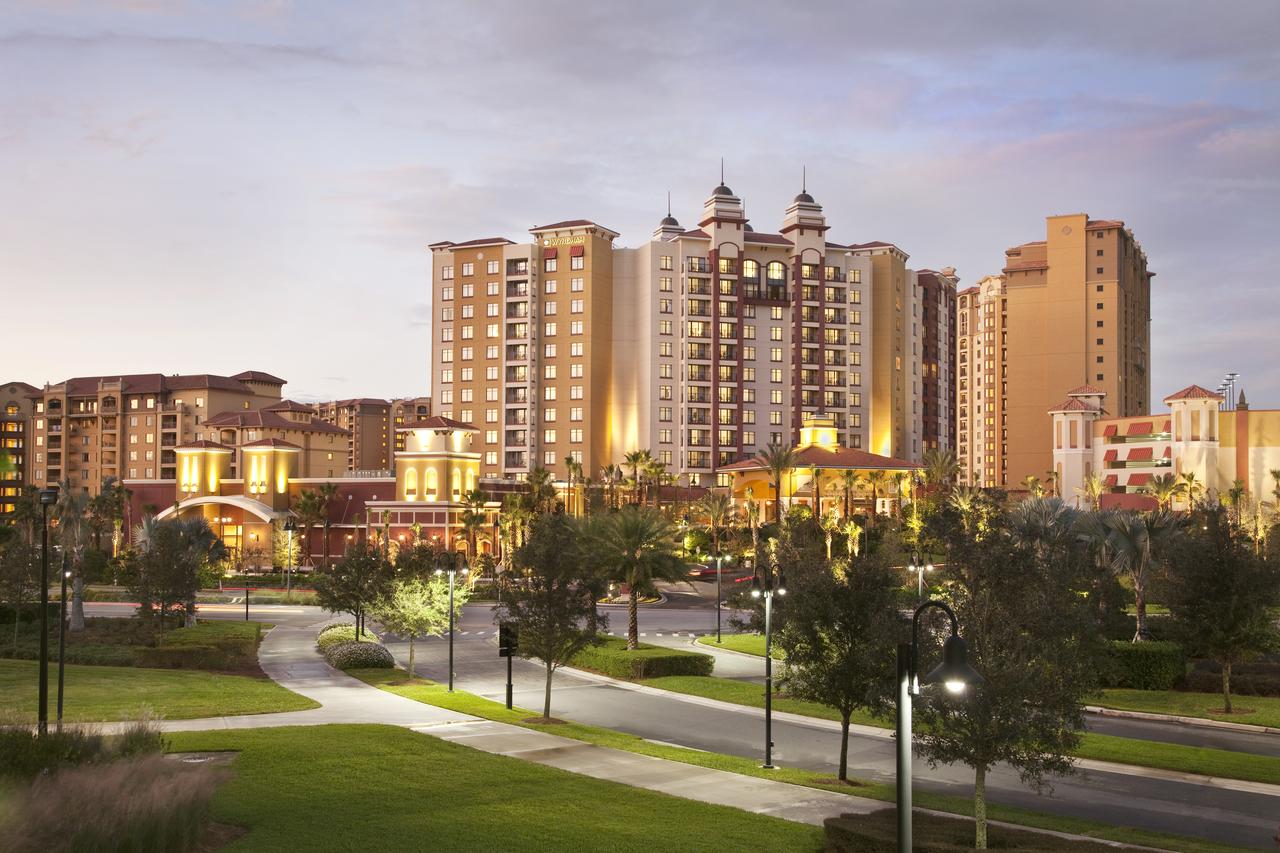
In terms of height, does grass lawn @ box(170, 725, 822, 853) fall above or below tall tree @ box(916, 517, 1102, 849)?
below

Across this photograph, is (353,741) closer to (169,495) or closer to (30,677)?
(30,677)

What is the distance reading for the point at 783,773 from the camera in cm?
2689

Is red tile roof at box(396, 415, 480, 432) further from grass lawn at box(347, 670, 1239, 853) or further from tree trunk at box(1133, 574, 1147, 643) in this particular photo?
tree trunk at box(1133, 574, 1147, 643)

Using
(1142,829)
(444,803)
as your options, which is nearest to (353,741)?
(444,803)

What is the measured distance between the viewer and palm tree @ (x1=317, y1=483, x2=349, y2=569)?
378 feet

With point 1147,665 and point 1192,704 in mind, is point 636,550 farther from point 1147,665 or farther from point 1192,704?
point 1192,704

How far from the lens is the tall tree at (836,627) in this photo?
25703 mm

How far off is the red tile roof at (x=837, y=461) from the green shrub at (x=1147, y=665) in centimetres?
8109

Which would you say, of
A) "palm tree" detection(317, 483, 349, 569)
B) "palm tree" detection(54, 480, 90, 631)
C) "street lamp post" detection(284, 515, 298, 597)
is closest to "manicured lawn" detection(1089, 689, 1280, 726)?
"palm tree" detection(54, 480, 90, 631)

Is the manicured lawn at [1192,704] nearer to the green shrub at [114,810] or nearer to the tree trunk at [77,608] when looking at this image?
the green shrub at [114,810]

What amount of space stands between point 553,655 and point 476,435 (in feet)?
381

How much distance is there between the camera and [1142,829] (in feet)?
75.0

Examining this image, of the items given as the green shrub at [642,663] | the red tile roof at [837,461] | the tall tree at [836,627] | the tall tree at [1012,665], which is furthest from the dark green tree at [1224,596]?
the red tile roof at [837,461]

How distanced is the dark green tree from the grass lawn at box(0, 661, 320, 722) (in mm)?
29496
